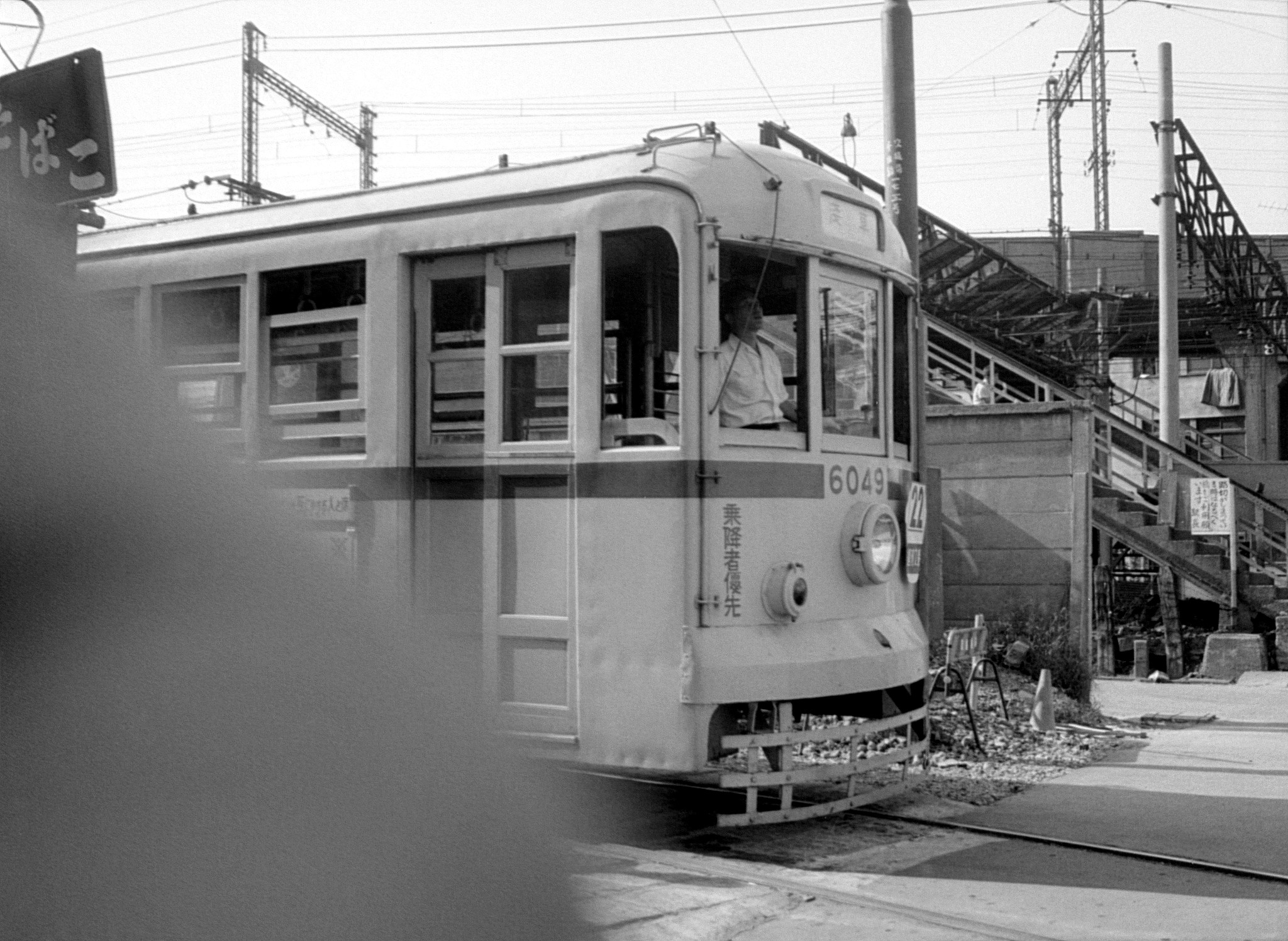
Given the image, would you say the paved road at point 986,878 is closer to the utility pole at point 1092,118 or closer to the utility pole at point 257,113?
the utility pole at point 257,113

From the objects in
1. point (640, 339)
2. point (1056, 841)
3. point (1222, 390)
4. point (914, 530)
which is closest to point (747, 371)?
point (640, 339)

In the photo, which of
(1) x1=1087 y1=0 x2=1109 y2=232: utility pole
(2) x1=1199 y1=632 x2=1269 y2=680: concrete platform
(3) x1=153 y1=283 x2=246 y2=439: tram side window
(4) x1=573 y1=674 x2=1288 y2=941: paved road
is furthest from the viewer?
(1) x1=1087 y1=0 x2=1109 y2=232: utility pole

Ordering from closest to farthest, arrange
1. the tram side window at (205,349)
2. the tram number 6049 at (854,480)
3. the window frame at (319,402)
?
the tram number 6049 at (854,480) < the window frame at (319,402) < the tram side window at (205,349)

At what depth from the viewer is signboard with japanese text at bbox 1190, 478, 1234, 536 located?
17594 millimetres

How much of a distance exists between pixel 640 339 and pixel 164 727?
307 cm

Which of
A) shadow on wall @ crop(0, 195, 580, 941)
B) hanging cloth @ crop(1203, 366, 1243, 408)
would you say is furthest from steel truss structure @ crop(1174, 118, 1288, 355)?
shadow on wall @ crop(0, 195, 580, 941)

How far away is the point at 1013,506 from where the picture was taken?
1383 cm

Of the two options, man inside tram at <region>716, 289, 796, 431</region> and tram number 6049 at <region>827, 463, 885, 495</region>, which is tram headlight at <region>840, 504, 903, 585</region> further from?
man inside tram at <region>716, 289, 796, 431</region>

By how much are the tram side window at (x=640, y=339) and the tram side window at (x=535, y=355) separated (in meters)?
0.24

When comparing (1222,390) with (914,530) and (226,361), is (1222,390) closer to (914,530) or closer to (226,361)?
(914,530)

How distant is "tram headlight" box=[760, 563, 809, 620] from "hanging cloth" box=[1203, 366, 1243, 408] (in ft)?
105

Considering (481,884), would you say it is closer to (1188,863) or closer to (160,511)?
(160,511)

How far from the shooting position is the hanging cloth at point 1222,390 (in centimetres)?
3588

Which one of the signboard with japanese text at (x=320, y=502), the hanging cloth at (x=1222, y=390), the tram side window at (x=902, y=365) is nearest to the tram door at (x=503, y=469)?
the signboard with japanese text at (x=320, y=502)
